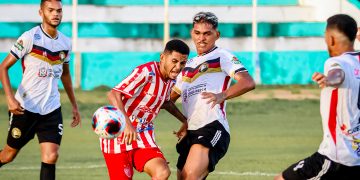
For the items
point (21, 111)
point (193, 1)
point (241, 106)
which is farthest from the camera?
point (193, 1)

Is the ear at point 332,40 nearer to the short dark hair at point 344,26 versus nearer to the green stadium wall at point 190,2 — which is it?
the short dark hair at point 344,26

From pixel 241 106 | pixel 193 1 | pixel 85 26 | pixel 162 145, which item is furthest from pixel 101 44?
pixel 162 145

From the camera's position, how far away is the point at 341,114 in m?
8.68

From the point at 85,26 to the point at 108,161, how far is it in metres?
19.3

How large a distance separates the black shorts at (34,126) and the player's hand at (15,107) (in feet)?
0.67

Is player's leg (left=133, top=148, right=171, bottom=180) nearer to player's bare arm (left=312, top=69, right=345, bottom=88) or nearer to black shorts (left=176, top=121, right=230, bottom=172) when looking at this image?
black shorts (left=176, top=121, right=230, bottom=172)

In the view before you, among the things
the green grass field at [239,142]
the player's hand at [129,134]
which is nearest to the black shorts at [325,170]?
the player's hand at [129,134]

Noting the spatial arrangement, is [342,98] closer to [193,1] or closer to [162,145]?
[162,145]

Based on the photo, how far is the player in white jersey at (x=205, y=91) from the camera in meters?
9.95

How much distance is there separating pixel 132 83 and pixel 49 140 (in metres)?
1.81

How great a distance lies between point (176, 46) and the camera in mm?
9805

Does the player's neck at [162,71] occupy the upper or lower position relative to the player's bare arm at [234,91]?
upper

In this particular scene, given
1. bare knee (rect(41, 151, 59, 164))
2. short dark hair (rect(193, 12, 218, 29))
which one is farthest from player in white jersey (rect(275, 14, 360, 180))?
bare knee (rect(41, 151, 59, 164))

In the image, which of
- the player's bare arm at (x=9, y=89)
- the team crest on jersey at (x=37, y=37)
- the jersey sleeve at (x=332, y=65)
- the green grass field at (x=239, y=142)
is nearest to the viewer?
the jersey sleeve at (x=332, y=65)
